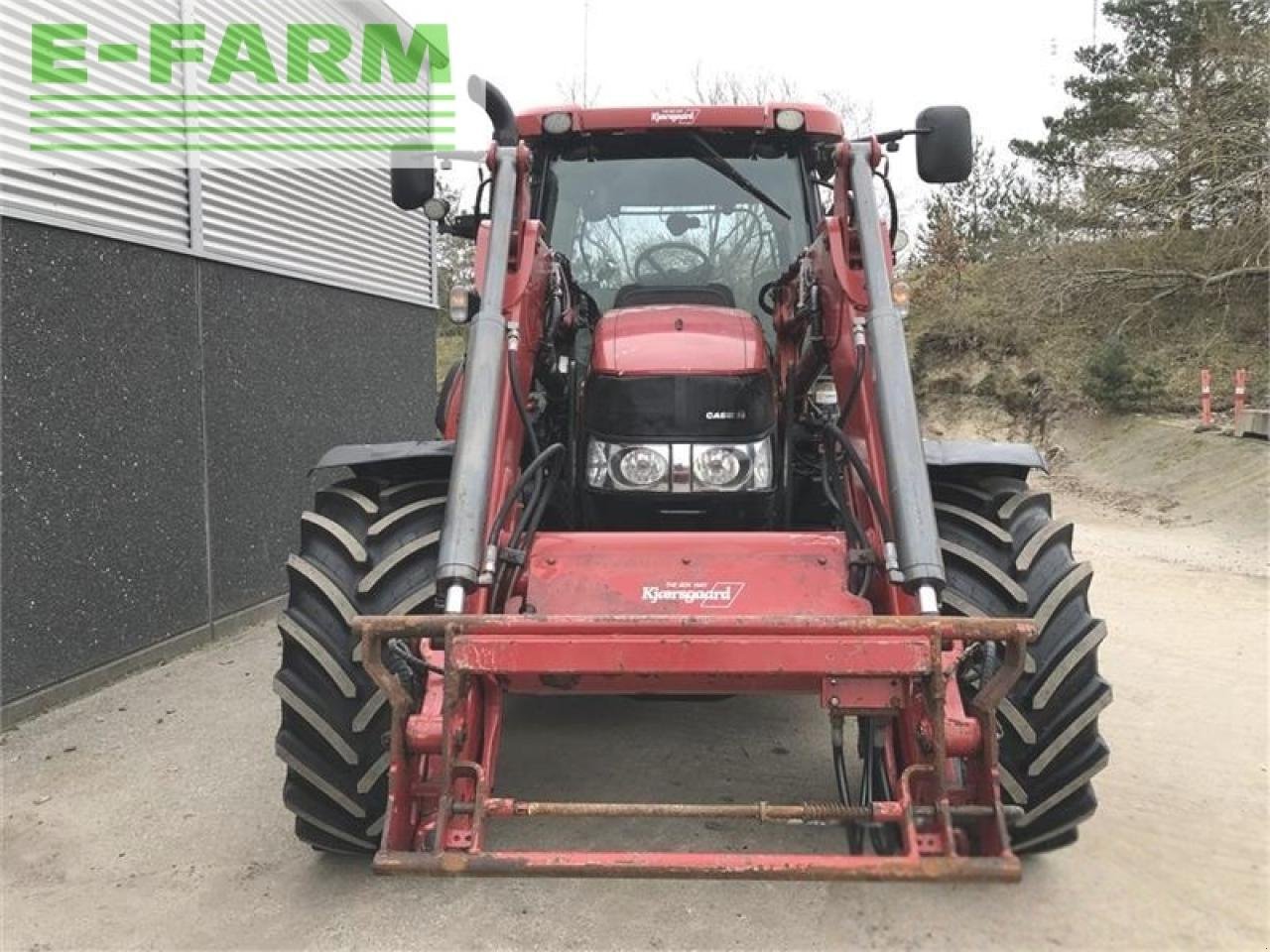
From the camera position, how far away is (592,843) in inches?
122

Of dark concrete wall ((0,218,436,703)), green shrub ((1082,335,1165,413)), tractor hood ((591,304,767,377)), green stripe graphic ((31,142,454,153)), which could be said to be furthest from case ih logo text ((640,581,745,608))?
green shrub ((1082,335,1165,413))

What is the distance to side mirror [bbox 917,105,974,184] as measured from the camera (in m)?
3.06

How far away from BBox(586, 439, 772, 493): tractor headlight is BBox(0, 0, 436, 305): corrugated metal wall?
3.08 metres

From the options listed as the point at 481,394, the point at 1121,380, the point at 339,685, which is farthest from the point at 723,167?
the point at 1121,380

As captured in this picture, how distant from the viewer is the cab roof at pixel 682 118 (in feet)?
12.4

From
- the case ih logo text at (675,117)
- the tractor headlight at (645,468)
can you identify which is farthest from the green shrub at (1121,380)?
the tractor headlight at (645,468)

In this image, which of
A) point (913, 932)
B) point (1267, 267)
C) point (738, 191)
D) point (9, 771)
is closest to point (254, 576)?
point (9, 771)

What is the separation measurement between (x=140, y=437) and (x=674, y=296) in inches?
118

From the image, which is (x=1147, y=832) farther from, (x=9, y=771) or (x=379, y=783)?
(x=9, y=771)

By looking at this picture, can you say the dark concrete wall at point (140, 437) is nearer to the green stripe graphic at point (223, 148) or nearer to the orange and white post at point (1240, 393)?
the green stripe graphic at point (223, 148)

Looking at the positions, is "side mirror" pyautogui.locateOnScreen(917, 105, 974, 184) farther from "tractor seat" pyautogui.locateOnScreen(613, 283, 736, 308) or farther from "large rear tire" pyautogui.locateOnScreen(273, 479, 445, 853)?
"large rear tire" pyautogui.locateOnScreen(273, 479, 445, 853)

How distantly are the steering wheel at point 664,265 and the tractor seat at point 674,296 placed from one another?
69mm

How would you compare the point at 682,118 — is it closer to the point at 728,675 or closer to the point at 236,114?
the point at 728,675

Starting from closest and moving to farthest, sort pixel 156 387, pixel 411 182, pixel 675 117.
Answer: pixel 411 182 < pixel 675 117 < pixel 156 387
